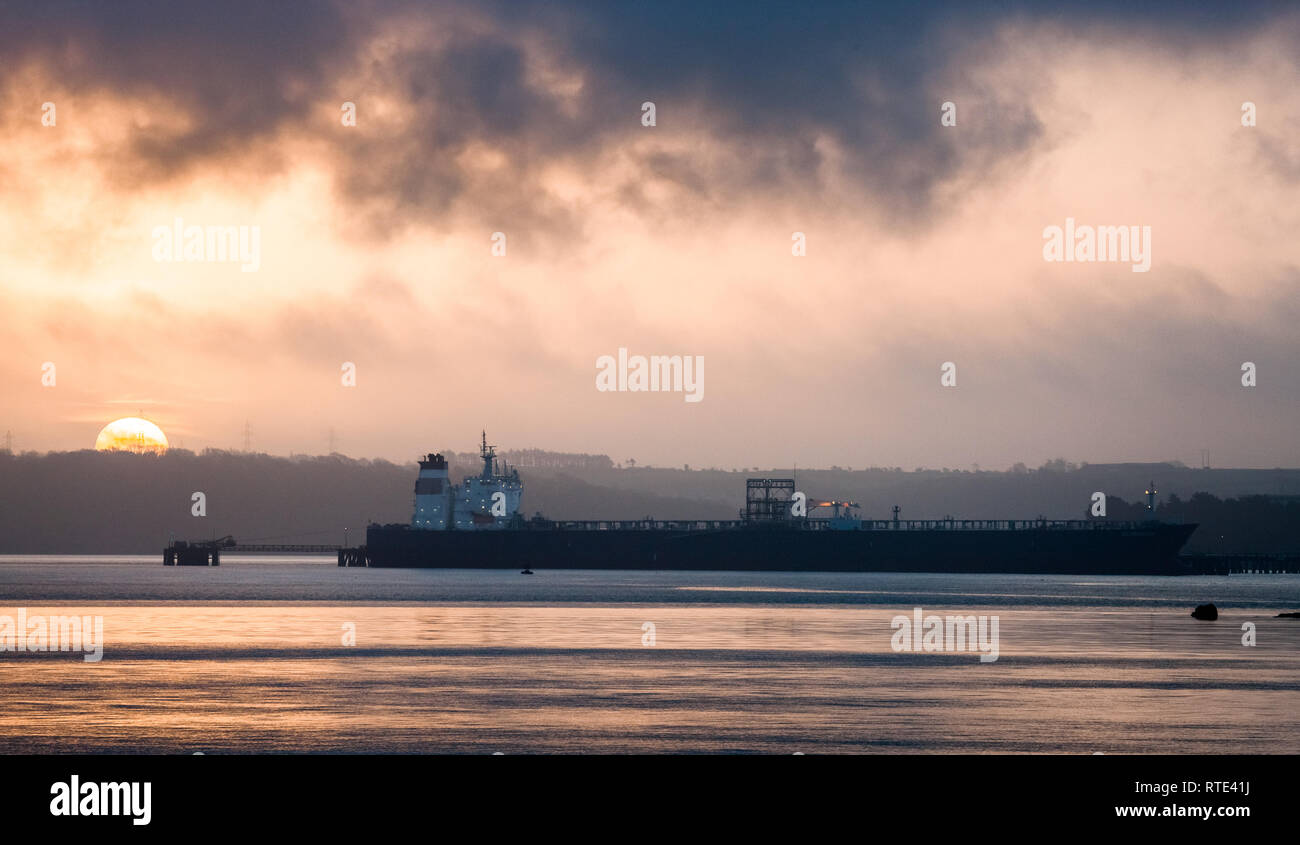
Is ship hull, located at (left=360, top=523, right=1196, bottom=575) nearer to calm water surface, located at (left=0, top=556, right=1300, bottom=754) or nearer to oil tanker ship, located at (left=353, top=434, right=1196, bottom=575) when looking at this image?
oil tanker ship, located at (left=353, top=434, right=1196, bottom=575)

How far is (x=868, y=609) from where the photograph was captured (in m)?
76.8

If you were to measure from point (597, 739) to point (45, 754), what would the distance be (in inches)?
337

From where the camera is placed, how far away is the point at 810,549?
15488 cm

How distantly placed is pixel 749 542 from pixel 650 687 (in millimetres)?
125444

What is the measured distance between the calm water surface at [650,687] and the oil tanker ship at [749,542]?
263 feet

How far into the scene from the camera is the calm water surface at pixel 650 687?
941 inches

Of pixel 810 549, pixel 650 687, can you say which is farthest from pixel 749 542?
pixel 650 687

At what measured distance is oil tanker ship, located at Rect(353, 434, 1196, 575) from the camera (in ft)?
482

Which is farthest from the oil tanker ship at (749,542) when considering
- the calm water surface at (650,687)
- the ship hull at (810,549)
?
the calm water surface at (650,687)

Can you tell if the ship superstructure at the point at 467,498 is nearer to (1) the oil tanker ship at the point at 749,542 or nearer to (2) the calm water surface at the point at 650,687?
(1) the oil tanker ship at the point at 749,542

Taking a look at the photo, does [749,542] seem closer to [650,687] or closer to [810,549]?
[810,549]
